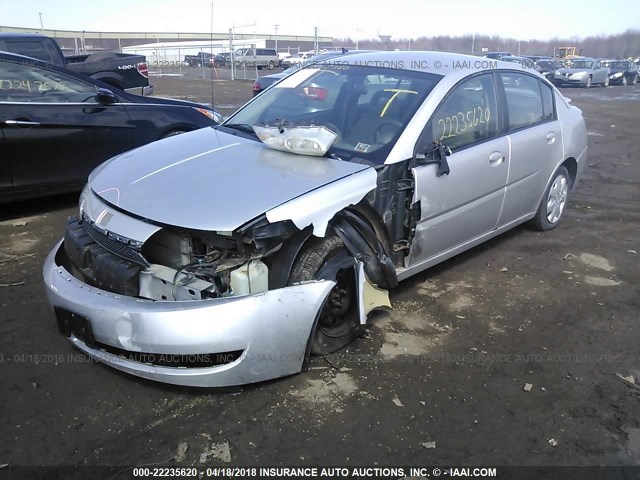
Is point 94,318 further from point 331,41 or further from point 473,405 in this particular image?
point 331,41

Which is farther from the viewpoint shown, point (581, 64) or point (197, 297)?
point (581, 64)

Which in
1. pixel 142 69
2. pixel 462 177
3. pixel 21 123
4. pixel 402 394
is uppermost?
pixel 142 69

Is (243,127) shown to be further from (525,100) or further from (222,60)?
(222,60)

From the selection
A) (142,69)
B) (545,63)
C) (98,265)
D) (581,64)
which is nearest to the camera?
(98,265)

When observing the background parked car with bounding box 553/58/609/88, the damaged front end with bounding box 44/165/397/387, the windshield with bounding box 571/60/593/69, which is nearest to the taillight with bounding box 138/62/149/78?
the damaged front end with bounding box 44/165/397/387

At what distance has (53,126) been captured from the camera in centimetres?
533

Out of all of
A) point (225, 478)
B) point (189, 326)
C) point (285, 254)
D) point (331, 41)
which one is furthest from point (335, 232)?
point (331, 41)

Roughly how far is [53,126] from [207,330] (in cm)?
382

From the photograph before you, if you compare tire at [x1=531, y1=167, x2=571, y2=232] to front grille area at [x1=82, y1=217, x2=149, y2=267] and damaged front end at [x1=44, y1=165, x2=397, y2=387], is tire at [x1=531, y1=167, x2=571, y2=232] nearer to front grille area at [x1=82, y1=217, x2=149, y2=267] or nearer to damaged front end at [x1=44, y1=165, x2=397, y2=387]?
damaged front end at [x1=44, y1=165, x2=397, y2=387]

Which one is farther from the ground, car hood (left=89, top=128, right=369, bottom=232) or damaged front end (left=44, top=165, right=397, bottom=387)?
car hood (left=89, top=128, right=369, bottom=232)

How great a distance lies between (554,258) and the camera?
4.91 meters

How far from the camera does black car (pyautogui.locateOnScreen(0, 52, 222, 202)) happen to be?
5141mm

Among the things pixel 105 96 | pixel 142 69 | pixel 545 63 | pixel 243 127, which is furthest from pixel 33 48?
pixel 545 63

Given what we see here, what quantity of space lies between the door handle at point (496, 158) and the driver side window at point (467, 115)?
14 centimetres
